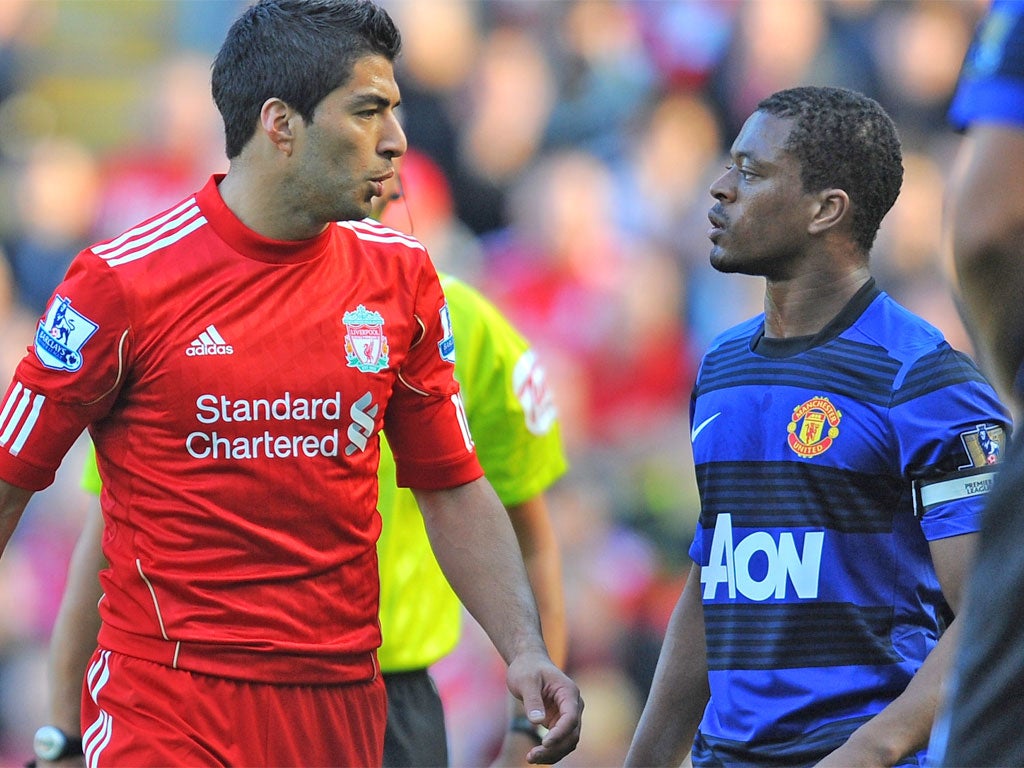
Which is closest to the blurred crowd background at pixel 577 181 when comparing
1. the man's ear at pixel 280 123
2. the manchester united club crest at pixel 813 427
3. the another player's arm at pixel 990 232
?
the man's ear at pixel 280 123

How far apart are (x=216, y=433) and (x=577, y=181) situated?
4.88m

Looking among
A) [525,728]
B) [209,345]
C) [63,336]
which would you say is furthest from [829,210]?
[525,728]

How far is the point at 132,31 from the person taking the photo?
322 inches

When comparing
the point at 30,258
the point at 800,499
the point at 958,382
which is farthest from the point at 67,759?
the point at 30,258

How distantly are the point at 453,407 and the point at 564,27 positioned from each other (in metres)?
4.83

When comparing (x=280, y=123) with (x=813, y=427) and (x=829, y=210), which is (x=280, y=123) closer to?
(x=829, y=210)

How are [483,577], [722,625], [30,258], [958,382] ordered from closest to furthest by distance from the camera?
[958,382] → [722,625] → [483,577] → [30,258]

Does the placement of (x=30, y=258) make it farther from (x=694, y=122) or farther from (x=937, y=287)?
(x=937, y=287)

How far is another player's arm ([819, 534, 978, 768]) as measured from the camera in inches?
113

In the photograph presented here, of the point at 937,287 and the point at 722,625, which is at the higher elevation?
the point at 937,287

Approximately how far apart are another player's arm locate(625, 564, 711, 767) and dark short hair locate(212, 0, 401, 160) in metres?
1.33

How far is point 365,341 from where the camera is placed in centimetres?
333

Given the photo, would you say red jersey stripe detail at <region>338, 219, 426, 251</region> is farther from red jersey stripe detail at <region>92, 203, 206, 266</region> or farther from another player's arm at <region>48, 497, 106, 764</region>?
another player's arm at <region>48, 497, 106, 764</region>

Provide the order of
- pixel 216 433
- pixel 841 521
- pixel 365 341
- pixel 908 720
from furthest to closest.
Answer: pixel 365 341 → pixel 216 433 → pixel 841 521 → pixel 908 720
